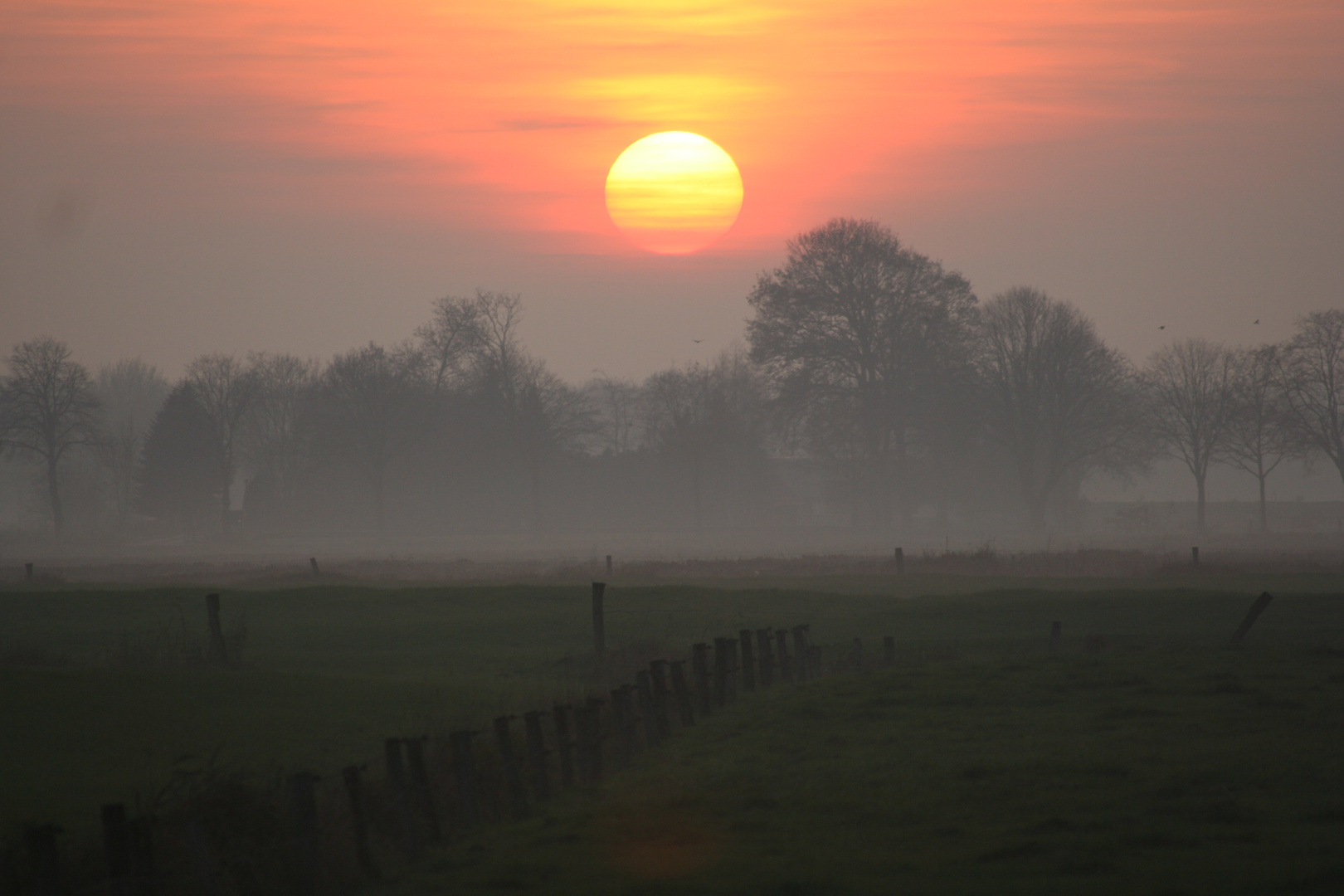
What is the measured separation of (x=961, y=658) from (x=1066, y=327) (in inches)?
2041

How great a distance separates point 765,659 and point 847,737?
18.4ft

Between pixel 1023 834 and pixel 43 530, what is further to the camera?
pixel 43 530

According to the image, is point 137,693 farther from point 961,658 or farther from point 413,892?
point 961,658

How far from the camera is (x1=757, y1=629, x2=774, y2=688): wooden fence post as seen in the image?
66.6 ft

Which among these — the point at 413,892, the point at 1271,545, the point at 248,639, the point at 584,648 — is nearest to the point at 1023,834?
the point at 413,892

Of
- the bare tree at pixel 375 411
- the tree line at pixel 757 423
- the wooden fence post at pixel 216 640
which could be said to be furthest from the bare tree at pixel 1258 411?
the wooden fence post at pixel 216 640

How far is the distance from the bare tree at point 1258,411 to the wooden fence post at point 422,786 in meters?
76.0

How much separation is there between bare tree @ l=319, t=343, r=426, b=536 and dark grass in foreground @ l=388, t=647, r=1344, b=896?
7544cm

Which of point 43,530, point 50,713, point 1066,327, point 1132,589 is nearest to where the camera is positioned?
point 50,713

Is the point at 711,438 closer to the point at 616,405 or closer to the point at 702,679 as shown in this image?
the point at 616,405

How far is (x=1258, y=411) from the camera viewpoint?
7950 cm

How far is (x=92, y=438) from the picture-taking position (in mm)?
103062

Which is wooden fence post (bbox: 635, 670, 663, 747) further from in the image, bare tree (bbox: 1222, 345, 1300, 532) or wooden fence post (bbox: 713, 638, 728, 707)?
bare tree (bbox: 1222, 345, 1300, 532)

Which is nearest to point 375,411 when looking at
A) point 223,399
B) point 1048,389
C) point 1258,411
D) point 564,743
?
point 223,399
